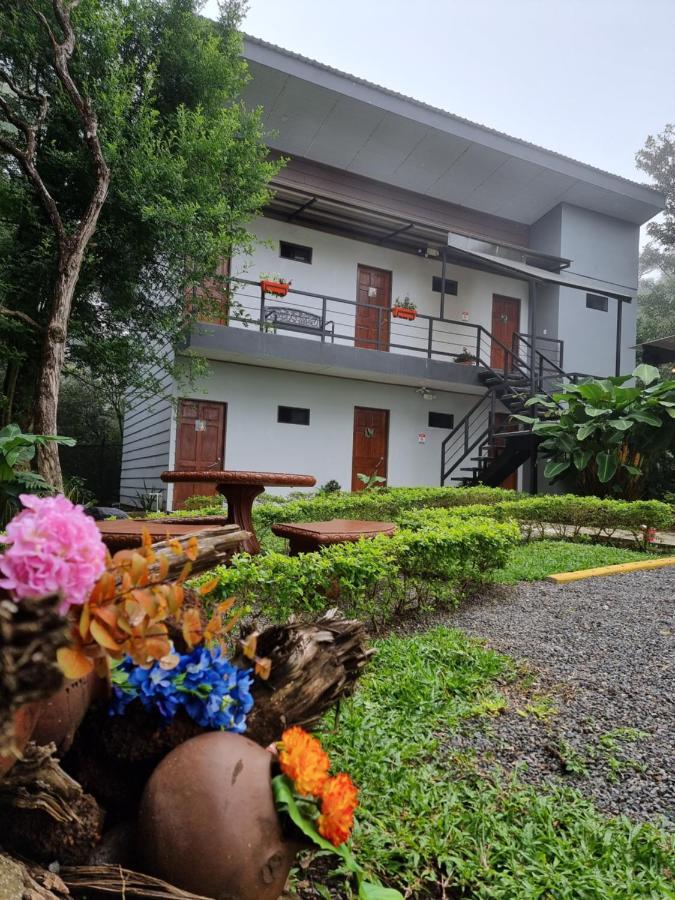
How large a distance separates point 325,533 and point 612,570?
328 cm

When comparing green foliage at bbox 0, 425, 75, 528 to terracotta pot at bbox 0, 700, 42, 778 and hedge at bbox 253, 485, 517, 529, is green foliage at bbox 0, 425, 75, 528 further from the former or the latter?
terracotta pot at bbox 0, 700, 42, 778

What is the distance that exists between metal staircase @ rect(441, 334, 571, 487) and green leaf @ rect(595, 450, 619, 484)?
6.31ft

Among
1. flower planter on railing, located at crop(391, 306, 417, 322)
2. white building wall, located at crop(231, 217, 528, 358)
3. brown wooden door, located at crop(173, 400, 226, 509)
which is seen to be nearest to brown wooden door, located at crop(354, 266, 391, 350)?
white building wall, located at crop(231, 217, 528, 358)

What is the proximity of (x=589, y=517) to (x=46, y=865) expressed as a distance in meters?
8.20

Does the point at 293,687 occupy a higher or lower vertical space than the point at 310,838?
higher

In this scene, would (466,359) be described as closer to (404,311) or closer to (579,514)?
(404,311)

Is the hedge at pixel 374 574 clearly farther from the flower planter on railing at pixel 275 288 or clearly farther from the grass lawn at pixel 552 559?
the flower planter on railing at pixel 275 288

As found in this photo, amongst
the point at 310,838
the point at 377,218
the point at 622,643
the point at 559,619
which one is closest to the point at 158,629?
the point at 310,838

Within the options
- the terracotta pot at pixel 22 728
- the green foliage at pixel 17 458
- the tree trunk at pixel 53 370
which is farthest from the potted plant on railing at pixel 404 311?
the terracotta pot at pixel 22 728

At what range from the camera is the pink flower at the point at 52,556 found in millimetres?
899

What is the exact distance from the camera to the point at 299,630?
179cm

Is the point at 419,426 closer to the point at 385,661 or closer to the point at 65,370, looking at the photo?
the point at 65,370

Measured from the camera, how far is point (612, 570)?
19.1 feet

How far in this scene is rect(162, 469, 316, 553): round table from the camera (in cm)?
472
